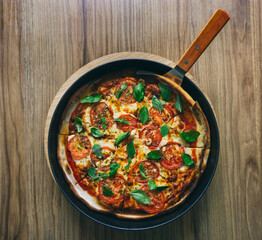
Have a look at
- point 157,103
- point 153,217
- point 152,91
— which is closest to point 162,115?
point 157,103

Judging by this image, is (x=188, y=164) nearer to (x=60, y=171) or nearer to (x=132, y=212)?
(x=132, y=212)

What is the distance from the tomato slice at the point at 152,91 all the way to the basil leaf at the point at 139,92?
60 mm

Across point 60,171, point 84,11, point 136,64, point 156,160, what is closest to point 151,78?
point 136,64

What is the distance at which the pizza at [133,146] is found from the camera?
2.02m

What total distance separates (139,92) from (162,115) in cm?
25

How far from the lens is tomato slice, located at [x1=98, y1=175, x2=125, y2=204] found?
6.63ft

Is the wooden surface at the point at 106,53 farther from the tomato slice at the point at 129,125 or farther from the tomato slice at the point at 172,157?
the tomato slice at the point at 129,125

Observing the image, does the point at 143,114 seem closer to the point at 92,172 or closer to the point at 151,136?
the point at 151,136

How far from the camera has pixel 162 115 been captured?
2078mm

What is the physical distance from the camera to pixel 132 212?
2.06 m

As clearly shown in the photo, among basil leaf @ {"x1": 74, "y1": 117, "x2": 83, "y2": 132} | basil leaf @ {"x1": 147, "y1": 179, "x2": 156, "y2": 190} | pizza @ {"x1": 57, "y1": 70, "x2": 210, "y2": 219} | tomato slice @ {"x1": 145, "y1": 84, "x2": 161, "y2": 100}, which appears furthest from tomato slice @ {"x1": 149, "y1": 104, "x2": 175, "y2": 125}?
basil leaf @ {"x1": 74, "y1": 117, "x2": 83, "y2": 132}

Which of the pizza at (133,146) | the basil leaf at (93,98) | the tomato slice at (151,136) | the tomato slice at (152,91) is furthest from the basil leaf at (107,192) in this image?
the tomato slice at (152,91)

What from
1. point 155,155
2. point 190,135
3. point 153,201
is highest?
point 190,135

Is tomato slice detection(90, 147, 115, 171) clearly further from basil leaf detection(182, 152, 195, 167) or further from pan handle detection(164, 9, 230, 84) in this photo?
pan handle detection(164, 9, 230, 84)
